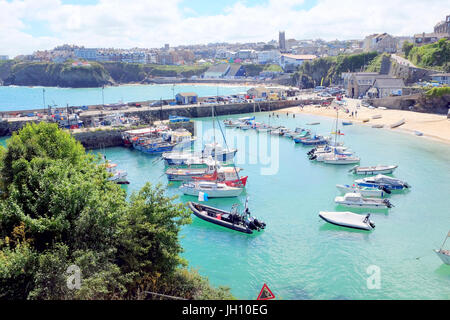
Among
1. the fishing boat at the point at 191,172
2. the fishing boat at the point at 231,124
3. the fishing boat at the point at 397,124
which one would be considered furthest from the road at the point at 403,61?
the fishing boat at the point at 191,172

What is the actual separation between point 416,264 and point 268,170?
15.4 metres

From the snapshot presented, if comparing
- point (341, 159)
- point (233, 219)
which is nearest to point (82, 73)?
point (341, 159)

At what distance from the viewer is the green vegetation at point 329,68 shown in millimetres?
84113

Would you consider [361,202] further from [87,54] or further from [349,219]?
[87,54]

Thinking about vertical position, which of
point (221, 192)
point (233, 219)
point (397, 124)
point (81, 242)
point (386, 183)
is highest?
point (397, 124)

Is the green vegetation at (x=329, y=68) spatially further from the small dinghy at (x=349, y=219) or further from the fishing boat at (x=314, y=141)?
the small dinghy at (x=349, y=219)

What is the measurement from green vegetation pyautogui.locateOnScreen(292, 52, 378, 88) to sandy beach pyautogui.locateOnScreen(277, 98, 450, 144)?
24222 millimetres

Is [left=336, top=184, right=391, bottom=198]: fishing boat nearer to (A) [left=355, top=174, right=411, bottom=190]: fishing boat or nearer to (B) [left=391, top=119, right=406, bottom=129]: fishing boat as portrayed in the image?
(A) [left=355, top=174, right=411, bottom=190]: fishing boat

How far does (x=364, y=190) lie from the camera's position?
24.0 meters

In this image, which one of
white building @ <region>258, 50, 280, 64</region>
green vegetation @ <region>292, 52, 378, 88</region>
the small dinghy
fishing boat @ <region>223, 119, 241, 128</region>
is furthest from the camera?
white building @ <region>258, 50, 280, 64</region>

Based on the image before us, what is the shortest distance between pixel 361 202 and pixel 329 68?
247 feet

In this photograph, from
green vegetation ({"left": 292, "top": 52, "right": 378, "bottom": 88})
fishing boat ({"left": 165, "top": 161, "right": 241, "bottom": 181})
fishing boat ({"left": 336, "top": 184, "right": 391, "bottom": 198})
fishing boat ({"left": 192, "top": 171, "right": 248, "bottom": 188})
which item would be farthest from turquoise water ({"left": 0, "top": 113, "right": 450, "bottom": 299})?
green vegetation ({"left": 292, "top": 52, "right": 378, "bottom": 88})

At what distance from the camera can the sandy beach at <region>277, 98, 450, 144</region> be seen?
42.2 meters

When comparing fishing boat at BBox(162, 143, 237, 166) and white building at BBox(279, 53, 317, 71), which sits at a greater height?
white building at BBox(279, 53, 317, 71)
